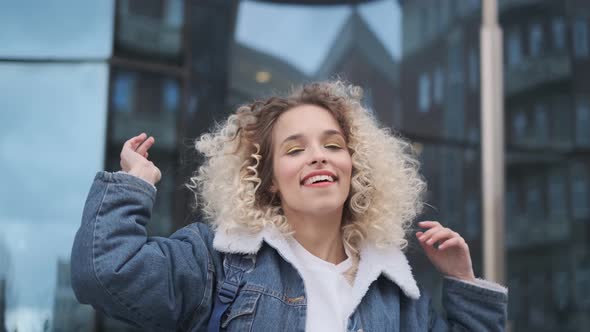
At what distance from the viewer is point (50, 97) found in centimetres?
389

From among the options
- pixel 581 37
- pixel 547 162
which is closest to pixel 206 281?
pixel 547 162

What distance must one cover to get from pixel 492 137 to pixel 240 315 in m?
3.15

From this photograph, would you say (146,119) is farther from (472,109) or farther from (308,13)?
(472,109)

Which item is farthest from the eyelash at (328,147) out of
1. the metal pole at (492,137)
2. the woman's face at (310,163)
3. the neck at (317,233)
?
the metal pole at (492,137)

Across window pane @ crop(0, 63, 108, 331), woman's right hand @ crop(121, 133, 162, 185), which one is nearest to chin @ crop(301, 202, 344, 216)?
woman's right hand @ crop(121, 133, 162, 185)

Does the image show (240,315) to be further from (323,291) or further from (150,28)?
(150,28)

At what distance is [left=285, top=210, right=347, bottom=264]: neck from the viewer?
6.34 feet

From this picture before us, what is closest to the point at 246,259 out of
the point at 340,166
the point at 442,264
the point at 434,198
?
the point at 340,166

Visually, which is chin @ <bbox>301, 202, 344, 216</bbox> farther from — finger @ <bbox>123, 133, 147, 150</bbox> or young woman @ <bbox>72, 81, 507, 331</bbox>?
finger @ <bbox>123, 133, 147, 150</bbox>

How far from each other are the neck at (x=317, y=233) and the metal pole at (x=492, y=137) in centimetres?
265

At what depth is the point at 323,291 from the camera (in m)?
1.83

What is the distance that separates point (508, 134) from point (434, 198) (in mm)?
723

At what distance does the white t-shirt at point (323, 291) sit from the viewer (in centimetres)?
178

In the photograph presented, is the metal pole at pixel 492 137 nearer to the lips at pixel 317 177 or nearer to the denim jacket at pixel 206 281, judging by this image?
the denim jacket at pixel 206 281
